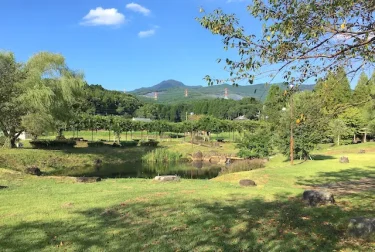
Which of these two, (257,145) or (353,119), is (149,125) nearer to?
(257,145)

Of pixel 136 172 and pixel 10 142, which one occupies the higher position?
pixel 10 142

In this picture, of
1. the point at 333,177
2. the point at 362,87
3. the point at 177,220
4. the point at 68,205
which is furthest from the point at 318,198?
the point at 333,177

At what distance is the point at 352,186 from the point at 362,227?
25.2 ft

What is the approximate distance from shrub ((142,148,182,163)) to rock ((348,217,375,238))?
33.5 m

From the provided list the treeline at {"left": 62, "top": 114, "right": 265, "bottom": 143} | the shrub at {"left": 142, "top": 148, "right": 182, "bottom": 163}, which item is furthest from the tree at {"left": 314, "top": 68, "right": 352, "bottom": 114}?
the treeline at {"left": 62, "top": 114, "right": 265, "bottom": 143}

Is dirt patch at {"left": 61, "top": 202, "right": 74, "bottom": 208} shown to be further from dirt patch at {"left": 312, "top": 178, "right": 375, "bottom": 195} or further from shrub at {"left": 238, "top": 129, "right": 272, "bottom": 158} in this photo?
shrub at {"left": 238, "top": 129, "right": 272, "bottom": 158}

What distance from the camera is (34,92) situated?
2880 centimetres

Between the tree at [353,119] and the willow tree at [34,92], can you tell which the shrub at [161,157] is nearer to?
the willow tree at [34,92]

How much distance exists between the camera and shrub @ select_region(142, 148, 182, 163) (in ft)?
129

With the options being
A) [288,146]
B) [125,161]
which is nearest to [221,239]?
[288,146]

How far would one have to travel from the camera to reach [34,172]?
18.7m

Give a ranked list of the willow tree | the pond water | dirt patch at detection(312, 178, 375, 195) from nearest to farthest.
Answer: dirt patch at detection(312, 178, 375, 195) → the pond water → the willow tree

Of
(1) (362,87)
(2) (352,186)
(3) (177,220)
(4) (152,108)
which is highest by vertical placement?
(4) (152,108)

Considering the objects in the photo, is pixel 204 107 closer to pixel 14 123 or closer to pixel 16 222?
pixel 14 123
